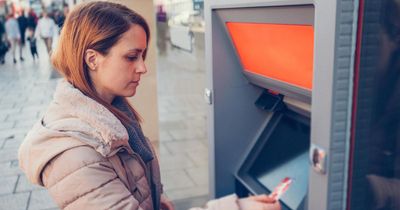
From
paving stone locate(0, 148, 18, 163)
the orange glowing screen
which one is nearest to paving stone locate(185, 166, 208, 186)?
paving stone locate(0, 148, 18, 163)

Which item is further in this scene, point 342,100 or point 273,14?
A: point 273,14

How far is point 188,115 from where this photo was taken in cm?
520

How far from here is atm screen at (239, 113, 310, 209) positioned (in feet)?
6.14

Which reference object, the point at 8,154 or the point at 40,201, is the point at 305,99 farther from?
the point at 8,154

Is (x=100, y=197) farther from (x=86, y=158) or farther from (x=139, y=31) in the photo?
(x=139, y=31)

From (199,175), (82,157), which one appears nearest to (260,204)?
(82,157)

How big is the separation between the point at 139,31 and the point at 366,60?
0.77 metres

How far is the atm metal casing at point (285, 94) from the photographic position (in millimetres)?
1098

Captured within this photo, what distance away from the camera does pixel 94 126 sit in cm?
→ 137

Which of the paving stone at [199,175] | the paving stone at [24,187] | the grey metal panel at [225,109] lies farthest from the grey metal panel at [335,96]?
the paving stone at [24,187]

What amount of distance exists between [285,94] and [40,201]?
3120mm

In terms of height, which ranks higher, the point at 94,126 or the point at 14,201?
the point at 94,126

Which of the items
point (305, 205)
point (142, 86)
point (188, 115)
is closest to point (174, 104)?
point (188, 115)

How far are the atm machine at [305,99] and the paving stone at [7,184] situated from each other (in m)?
2.94
